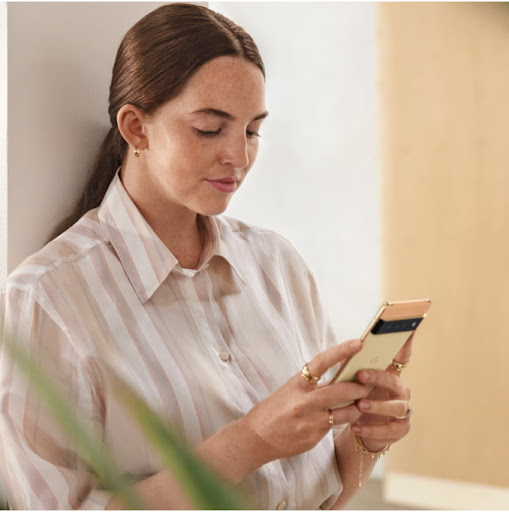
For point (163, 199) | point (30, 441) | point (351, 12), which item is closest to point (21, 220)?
point (163, 199)

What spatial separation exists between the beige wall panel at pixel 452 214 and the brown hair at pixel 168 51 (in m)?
2.20

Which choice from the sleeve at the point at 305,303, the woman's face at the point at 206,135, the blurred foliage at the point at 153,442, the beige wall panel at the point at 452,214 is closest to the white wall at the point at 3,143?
the woman's face at the point at 206,135

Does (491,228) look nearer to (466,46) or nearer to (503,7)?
(466,46)

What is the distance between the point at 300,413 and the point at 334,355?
107 millimetres

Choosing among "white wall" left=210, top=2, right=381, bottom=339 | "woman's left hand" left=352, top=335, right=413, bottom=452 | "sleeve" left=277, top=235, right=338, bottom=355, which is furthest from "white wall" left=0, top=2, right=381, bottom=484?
"woman's left hand" left=352, top=335, right=413, bottom=452

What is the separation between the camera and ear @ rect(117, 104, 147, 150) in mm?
1233

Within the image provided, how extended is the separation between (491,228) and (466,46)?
0.78m

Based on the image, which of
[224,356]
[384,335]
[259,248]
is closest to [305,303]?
[259,248]

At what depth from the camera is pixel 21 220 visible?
1228 mm

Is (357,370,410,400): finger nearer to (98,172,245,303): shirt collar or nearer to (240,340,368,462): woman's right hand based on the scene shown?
(240,340,368,462): woman's right hand

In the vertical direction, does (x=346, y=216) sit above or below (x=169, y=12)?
below

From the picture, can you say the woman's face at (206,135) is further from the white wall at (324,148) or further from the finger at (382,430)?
the white wall at (324,148)

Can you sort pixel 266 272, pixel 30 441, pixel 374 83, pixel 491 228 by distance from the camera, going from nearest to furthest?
pixel 30 441 < pixel 266 272 < pixel 491 228 < pixel 374 83

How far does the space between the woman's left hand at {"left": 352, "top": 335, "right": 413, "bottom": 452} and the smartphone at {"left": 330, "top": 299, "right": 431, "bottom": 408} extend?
0.02 metres
